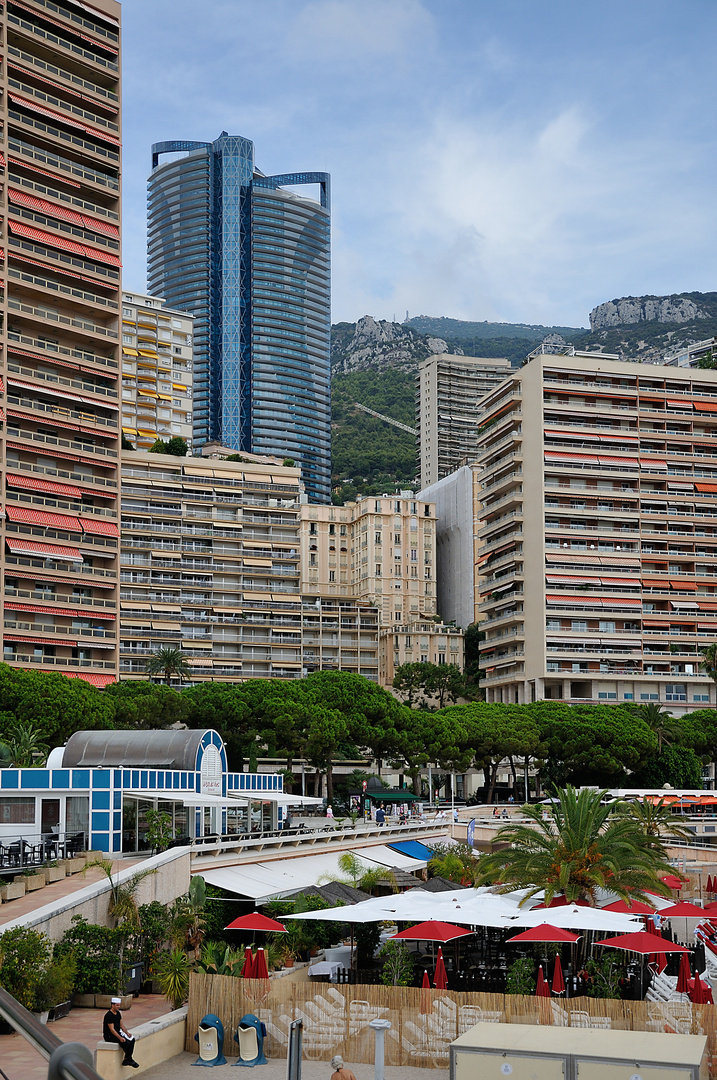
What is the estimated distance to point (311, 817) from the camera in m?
54.8

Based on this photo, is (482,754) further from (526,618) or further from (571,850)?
(571,850)

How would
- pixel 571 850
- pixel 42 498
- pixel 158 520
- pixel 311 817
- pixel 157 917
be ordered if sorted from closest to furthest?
pixel 157 917 → pixel 571 850 → pixel 311 817 → pixel 42 498 → pixel 158 520

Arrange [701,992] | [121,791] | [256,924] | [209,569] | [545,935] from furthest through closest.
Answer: [209,569]
[121,791]
[256,924]
[545,935]
[701,992]

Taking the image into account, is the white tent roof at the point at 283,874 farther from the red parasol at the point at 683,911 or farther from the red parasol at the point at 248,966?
the red parasol at the point at 683,911

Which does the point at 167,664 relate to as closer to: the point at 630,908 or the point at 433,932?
the point at 630,908

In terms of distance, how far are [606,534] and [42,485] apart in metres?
52.5

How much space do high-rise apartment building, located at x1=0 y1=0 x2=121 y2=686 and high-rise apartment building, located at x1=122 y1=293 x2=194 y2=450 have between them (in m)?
68.3

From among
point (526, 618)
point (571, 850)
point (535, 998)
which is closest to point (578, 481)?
point (526, 618)

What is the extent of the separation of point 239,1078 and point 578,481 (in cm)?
8880

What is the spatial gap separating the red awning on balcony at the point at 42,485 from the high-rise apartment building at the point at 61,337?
101mm

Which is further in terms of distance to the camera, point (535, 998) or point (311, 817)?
point (311, 817)

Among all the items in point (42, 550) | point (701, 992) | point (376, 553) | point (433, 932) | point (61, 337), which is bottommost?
point (701, 992)

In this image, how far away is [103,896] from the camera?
26.6 meters

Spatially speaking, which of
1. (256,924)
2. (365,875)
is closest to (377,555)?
(365,875)
